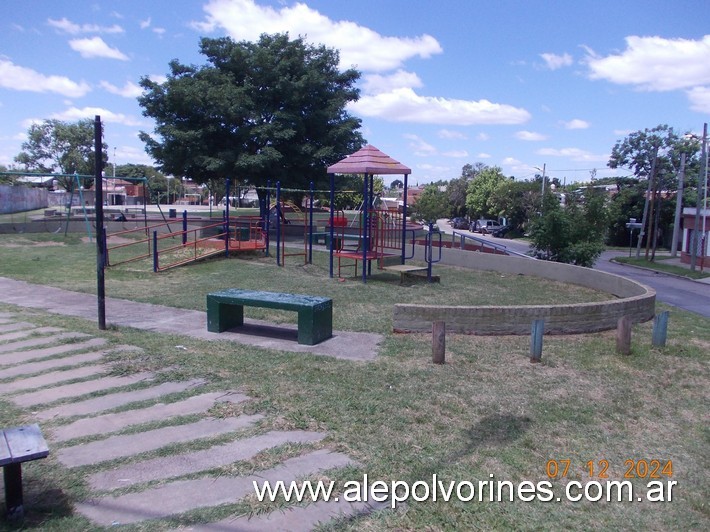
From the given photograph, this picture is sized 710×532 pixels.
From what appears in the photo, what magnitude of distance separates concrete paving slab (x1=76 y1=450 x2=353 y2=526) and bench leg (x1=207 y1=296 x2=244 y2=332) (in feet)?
15.7

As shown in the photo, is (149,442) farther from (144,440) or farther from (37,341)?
(37,341)

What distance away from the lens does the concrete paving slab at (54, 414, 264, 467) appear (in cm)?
A: 456

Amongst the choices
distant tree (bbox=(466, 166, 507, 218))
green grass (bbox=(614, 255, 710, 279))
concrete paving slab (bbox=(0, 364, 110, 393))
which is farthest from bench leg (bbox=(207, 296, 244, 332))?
distant tree (bbox=(466, 166, 507, 218))

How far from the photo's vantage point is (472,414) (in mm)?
5840

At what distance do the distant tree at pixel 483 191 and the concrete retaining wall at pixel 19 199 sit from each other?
1764 inches

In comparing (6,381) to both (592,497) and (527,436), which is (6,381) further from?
(592,497)

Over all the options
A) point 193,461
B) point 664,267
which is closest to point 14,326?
point 193,461

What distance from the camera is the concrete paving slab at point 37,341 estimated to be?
295 inches

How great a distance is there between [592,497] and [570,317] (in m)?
5.85

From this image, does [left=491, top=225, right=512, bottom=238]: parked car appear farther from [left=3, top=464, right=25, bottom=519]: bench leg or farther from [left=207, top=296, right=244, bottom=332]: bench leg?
[left=3, top=464, right=25, bottom=519]: bench leg

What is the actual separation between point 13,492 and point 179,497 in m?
0.97

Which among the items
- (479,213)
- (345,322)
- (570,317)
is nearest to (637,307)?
(570,317)

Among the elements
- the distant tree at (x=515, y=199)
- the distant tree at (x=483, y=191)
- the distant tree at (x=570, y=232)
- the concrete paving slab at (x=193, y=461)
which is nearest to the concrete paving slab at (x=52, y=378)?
the concrete paving slab at (x=193, y=461)

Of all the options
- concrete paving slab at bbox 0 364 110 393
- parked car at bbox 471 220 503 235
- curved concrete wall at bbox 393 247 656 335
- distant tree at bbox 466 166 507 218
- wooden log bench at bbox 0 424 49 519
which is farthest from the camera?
distant tree at bbox 466 166 507 218
